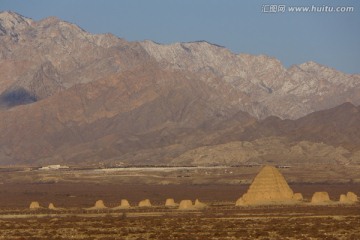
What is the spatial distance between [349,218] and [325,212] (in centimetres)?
1283

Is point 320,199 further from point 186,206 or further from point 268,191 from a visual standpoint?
point 186,206

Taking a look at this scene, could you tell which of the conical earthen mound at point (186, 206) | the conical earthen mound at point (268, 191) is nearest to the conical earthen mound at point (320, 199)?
the conical earthen mound at point (268, 191)

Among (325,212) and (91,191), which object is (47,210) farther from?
(91,191)

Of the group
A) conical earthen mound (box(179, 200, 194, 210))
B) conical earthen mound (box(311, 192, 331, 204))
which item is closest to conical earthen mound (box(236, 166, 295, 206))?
conical earthen mound (box(311, 192, 331, 204))

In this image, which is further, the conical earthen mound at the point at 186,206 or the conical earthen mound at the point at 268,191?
the conical earthen mound at the point at 268,191

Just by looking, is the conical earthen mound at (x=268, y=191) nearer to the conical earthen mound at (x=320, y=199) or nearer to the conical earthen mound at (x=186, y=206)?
the conical earthen mound at (x=320, y=199)

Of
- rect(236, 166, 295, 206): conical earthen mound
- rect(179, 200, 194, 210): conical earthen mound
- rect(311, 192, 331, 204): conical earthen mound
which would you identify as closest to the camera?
rect(179, 200, 194, 210): conical earthen mound

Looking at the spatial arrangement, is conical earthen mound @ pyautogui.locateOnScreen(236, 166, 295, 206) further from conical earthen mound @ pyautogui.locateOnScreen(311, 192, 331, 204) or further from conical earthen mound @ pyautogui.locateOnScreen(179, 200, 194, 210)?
conical earthen mound @ pyautogui.locateOnScreen(179, 200, 194, 210)

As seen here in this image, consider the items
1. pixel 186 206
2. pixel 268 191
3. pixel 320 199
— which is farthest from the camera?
pixel 268 191

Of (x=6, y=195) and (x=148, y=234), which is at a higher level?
(x=6, y=195)

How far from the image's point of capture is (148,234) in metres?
75.9

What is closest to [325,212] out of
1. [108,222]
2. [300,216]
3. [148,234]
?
[300,216]

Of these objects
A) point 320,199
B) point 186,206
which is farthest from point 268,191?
point 186,206

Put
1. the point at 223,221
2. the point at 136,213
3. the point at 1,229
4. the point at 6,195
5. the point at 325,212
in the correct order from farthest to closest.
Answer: the point at 6,195 < the point at 136,213 < the point at 325,212 < the point at 223,221 < the point at 1,229
